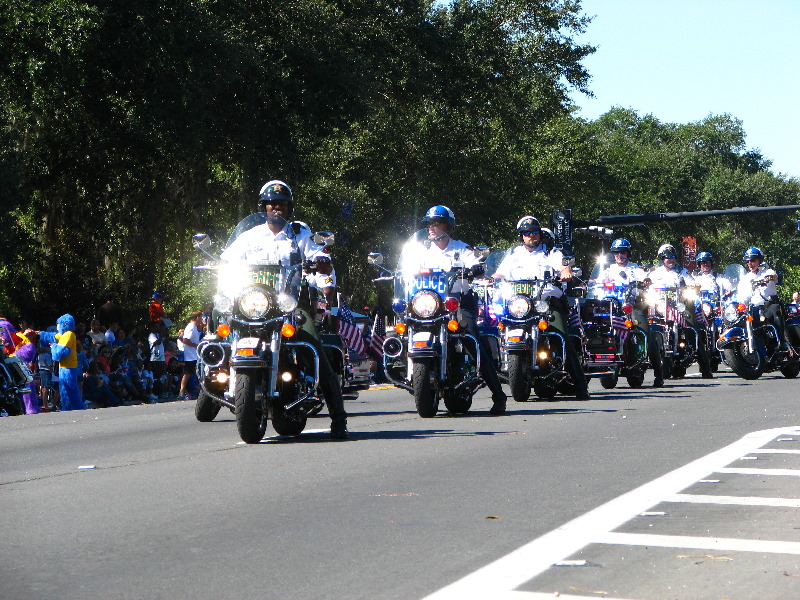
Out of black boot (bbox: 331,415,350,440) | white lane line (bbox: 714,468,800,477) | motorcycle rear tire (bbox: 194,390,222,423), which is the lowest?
white lane line (bbox: 714,468,800,477)

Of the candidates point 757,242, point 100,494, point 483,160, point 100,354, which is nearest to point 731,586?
point 100,494

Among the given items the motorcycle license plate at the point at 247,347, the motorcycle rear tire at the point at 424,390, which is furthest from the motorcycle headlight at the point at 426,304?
the motorcycle license plate at the point at 247,347

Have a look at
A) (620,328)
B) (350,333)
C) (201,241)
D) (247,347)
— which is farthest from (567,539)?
(620,328)

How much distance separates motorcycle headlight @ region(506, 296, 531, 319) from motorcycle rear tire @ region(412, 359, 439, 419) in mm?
2276

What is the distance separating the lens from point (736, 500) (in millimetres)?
7848

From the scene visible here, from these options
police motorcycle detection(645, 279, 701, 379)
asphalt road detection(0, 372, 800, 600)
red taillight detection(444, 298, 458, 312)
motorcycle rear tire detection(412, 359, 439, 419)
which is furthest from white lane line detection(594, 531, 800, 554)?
police motorcycle detection(645, 279, 701, 379)

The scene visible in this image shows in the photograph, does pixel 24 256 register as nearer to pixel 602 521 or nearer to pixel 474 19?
pixel 474 19

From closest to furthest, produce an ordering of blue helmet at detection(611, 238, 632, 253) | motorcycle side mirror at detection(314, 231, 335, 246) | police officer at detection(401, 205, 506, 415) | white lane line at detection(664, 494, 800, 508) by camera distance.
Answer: white lane line at detection(664, 494, 800, 508), motorcycle side mirror at detection(314, 231, 335, 246), police officer at detection(401, 205, 506, 415), blue helmet at detection(611, 238, 632, 253)

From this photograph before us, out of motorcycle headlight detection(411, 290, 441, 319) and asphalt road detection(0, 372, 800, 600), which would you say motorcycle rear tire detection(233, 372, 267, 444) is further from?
motorcycle headlight detection(411, 290, 441, 319)

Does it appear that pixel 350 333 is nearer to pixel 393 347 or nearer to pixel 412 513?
pixel 393 347

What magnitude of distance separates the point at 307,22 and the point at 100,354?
33.7ft

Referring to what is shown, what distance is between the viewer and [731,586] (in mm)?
5516

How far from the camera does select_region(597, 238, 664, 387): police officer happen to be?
20.2m

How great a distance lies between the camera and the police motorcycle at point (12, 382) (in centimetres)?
1784
